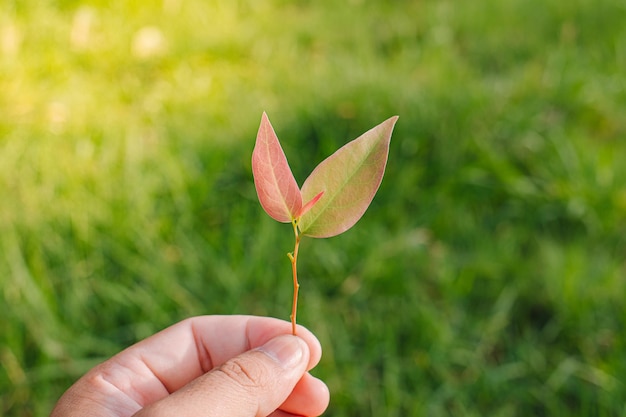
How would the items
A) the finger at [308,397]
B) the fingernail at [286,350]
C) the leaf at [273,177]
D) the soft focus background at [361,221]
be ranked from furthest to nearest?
the soft focus background at [361,221] < the finger at [308,397] < the fingernail at [286,350] < the leaf at [273,177]

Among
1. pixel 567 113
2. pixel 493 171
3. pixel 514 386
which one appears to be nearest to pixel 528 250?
pixel 493 171

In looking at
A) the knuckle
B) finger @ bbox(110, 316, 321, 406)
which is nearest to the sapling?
the knuckle

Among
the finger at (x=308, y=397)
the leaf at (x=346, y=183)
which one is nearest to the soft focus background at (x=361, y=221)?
the finger at (x=308, y=397)

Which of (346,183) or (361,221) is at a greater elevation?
(346,183)

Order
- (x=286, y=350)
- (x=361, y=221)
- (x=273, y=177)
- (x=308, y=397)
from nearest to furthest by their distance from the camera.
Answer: (x=273, y=177) < (x=286, y=350) < (x=308, y=397) < (x=361, y=221)

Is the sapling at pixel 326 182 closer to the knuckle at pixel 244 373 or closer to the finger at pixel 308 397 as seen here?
the knuckle at pixel 244 373

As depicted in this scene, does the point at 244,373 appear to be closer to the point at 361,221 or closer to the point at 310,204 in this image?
the point at 310,204

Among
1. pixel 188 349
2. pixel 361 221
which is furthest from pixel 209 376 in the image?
pixel 361 221
